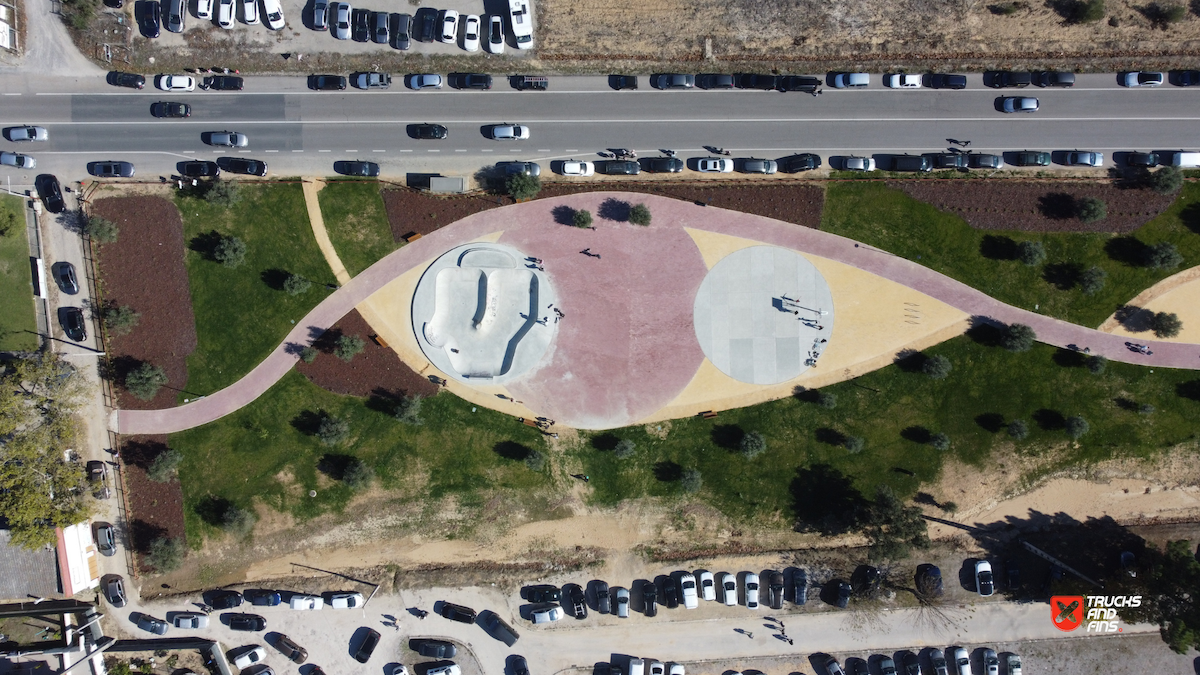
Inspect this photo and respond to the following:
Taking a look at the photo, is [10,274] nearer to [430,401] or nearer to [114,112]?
[114,112]

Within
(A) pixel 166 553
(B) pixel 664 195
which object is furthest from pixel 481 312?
(A) pixel 166 553

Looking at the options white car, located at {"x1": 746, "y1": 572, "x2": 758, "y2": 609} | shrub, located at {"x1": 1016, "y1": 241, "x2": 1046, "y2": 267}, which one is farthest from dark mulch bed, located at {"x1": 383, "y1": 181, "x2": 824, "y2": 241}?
white car, located at {"x1": 746, "y1": 572, "x2": 758, "y2": 609}

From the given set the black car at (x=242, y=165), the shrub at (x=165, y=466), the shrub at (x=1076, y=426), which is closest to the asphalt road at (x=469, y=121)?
the black car at (x=242, y=165)

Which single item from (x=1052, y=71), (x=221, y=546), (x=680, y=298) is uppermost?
(x=1052, y=71)

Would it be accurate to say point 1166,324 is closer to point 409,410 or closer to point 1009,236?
point 1009,236

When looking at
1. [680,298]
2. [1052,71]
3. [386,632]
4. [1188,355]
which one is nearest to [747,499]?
[680,298]

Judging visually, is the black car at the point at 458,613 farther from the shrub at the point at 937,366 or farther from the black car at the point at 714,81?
the black car at the point at 714,81

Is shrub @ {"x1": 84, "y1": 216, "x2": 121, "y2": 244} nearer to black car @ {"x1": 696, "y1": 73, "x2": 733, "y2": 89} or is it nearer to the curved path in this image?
the curved path
